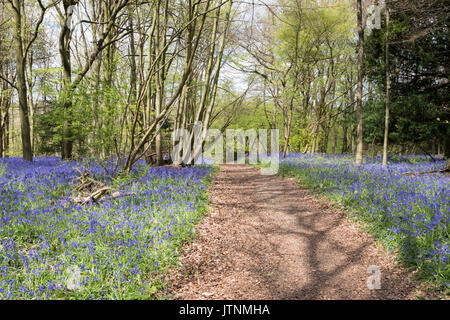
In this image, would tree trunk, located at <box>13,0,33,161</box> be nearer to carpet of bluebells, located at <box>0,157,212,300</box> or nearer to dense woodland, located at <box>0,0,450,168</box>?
dense woodland, located at <box>0,0,450,168</box>

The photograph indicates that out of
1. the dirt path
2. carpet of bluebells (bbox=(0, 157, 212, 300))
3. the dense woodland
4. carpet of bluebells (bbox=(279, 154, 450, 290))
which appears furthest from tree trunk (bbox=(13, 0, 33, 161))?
carpet of bluebells (bbox=(279, 154, 450, 290))

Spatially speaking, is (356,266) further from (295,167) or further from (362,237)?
(295,167)

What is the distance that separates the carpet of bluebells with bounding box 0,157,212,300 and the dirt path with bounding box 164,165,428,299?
19.7 inches

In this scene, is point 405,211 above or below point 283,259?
above

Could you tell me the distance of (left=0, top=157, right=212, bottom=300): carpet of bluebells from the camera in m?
3.22

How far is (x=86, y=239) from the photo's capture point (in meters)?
4.27

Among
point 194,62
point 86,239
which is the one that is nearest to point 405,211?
point 86,239

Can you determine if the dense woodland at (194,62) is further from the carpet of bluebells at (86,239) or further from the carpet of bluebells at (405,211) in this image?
the carpet of bluebells at (405,211)

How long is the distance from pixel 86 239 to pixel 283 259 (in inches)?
132

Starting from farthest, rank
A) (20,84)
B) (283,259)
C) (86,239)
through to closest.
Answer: (20,84)
(283,259)
(86,239)

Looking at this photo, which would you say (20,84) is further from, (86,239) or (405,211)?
(405,211)

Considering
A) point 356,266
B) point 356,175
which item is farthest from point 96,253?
point 356,175

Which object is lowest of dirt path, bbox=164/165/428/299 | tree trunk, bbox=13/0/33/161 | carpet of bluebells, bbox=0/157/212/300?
dirt path, bbox=164/165/428/299

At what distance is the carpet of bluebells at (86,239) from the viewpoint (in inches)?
127
